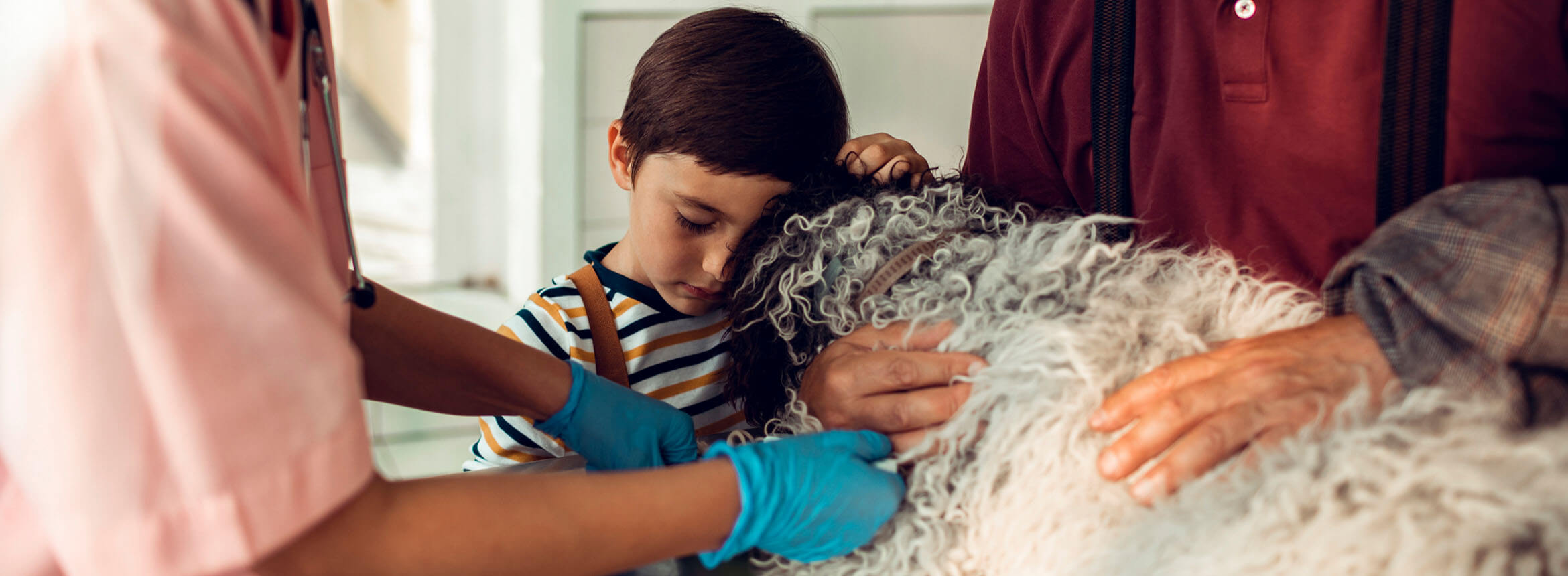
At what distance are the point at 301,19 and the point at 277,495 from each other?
0.36 metres

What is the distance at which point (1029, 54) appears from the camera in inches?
40.1

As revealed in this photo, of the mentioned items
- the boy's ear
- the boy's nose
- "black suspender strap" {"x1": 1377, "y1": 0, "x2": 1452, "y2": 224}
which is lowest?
the boy's nose

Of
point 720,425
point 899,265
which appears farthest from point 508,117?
point 899,265

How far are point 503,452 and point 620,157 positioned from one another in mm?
476

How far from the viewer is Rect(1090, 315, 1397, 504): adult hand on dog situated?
0.61 metres

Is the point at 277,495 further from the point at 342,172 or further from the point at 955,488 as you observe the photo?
the point at 955,488

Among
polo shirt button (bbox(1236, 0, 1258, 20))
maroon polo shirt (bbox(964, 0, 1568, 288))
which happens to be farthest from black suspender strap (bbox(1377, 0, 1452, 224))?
polo shirt button (bbox(1236, 0, 1258, 20))

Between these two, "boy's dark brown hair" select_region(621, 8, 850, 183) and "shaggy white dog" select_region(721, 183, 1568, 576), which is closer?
"shaggy white dog" select_region(721, 183, 1568, 576)

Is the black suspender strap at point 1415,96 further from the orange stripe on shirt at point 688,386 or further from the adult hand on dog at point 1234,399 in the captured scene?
the orange stripe on shirt at point 688,386

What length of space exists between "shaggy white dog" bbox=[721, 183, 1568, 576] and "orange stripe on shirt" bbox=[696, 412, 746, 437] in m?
0.37

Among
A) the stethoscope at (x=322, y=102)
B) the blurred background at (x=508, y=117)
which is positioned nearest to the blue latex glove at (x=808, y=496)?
the stethoscope at (x=322, y=102)

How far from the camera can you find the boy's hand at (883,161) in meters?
0.96

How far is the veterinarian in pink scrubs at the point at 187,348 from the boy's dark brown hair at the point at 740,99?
55cm

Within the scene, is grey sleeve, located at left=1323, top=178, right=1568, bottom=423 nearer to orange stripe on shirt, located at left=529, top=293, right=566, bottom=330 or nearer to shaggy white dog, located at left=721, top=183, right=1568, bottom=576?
shaggy white dog, located at left=721, top=183, right=1568, bottom=576
